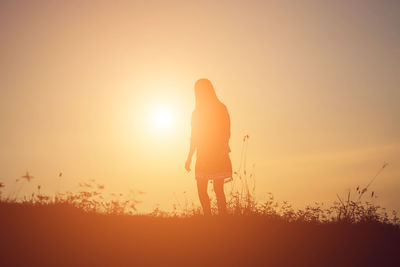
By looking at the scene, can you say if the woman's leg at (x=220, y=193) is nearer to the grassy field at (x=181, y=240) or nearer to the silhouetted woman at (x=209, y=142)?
the silhouetted woman at (x=209, y=142)

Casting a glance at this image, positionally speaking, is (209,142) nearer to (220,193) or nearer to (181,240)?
(220,193)

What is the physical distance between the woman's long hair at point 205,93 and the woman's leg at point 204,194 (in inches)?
59.3

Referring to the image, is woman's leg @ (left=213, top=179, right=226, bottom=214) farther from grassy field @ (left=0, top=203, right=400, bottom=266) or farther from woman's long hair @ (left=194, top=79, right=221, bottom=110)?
woman's long hair @ (left=194, top=79, right=221, bottom=110)

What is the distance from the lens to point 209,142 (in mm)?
7785

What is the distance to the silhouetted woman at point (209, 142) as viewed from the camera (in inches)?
296

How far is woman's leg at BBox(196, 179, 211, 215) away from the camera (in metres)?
7.51

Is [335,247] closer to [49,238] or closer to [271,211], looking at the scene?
[271,211]

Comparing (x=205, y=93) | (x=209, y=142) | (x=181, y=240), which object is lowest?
(x=181, y=240)

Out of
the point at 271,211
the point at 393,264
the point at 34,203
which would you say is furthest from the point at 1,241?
the point at 393,264

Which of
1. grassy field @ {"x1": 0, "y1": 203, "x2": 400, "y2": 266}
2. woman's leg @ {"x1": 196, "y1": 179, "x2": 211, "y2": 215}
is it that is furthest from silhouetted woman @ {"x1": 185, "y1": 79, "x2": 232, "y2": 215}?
grassy field @ {"x1": 0, "y1": 203, "x2": 400, "y2": 266}

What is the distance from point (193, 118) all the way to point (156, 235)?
2.62 meters

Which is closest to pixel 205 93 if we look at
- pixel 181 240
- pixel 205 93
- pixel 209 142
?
pixel 205 93

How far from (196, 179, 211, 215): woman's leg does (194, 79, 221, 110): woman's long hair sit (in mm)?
1507

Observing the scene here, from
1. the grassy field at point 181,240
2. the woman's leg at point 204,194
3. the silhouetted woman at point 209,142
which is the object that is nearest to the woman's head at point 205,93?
the silhouetted woman at point 209,142
